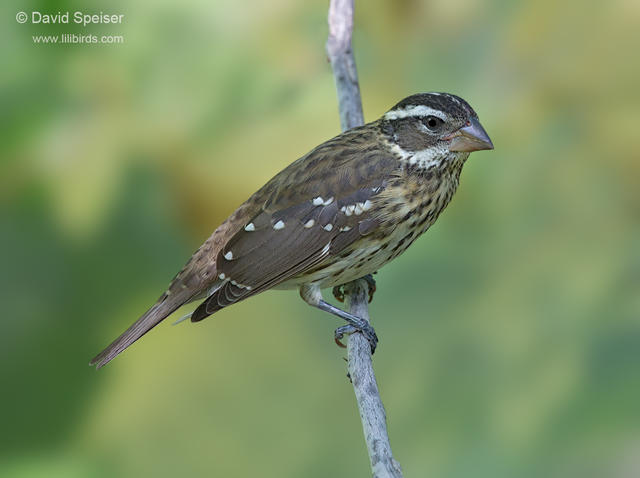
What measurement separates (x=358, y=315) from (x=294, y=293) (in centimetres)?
128

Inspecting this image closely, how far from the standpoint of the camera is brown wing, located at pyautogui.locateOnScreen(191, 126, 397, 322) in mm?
3934

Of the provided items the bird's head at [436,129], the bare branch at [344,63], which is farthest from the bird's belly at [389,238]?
the bare branch at [344,63]

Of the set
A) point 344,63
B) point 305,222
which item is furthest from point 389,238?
point 344,63

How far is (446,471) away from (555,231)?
5.72 ft

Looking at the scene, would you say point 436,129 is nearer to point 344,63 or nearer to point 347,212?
point 347,212

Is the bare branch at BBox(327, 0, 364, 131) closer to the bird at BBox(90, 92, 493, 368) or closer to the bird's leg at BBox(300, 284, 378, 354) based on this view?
the bird at BBox(90, 92, 493, 368)

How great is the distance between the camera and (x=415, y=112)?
13.2 ft

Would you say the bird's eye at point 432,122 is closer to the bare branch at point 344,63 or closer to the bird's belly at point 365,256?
the bird's belly at point 365,256

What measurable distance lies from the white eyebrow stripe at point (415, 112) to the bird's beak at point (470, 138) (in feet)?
0.35

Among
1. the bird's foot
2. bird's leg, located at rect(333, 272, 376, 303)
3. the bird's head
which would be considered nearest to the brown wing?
the bird's head

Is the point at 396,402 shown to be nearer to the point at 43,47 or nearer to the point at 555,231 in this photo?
the point at 555,231

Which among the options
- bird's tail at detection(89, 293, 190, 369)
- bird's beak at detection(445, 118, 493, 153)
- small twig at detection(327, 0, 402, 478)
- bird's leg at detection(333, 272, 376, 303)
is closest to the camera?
small twig at detection(327, 0, 402, 478)

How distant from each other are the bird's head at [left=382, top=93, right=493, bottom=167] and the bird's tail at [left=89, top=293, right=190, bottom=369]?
136cm

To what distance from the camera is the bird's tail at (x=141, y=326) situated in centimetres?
404
